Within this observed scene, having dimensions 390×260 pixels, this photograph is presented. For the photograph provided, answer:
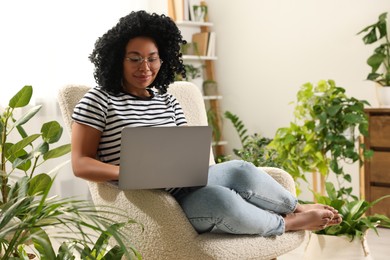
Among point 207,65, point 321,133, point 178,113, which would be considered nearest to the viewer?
point 178,113

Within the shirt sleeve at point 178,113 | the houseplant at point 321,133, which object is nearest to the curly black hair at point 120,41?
the shirt sleeve at point 178,113

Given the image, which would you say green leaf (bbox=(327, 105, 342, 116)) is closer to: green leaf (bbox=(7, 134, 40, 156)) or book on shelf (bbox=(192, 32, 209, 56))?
book on shelf (bbox=(192, 32, 209, 56))

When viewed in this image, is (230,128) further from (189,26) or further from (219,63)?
(189,26)

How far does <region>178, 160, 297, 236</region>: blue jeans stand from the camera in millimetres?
2172

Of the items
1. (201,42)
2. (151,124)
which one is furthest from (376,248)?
(201,42)

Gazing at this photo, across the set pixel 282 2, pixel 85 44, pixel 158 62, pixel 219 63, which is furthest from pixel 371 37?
pixel 158 62

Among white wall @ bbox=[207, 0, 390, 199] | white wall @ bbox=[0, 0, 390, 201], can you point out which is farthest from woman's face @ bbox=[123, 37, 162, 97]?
white wall @ bbox=[207, 0, 390, 199]

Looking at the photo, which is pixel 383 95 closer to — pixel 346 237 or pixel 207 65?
pixel 207 65

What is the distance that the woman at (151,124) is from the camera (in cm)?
220

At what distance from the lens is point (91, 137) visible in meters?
2.29

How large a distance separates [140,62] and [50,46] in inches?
68.0

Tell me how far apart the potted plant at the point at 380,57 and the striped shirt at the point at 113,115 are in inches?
73.3

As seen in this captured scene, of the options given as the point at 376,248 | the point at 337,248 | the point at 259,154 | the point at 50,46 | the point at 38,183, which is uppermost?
the point at 50,46

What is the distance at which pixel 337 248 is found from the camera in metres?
2.70
